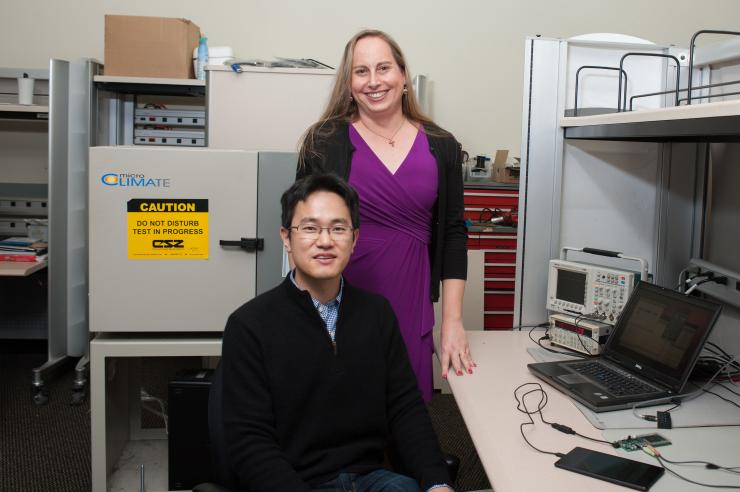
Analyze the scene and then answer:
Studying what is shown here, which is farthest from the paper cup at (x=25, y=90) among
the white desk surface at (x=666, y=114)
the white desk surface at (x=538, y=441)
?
the white desk surface at (x=538, y=441)

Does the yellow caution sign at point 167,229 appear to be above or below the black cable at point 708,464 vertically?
above

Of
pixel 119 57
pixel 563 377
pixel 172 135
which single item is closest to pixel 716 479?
pixel 563 377

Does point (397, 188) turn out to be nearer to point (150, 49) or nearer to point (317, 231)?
point (317, 231)

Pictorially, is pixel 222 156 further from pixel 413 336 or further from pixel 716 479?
pixel 716 479

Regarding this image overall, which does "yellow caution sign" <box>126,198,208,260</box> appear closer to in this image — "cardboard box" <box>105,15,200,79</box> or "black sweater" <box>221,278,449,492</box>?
"black sweater" <box>221,278,449,492</box>

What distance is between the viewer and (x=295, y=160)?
217cm

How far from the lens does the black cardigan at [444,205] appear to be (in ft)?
5.67

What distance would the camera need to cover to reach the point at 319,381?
55.3 inches

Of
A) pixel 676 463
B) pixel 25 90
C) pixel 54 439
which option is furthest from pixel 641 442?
pixel 25 90

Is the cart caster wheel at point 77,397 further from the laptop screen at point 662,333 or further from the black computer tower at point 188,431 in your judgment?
the laptop screen at point 662,333

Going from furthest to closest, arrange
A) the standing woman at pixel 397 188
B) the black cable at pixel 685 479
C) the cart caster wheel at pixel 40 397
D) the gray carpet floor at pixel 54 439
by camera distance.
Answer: the cart caster wheel at pixel 40 397 < the gray carpet floor at pixel 54 439 < the standing woman at pixel 397 188 < the black cable at pixel 685 479

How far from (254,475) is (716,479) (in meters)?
0.84

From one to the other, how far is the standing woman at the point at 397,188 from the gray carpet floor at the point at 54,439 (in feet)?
3.49

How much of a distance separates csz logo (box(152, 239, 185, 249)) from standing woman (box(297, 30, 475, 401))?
1.95ft
